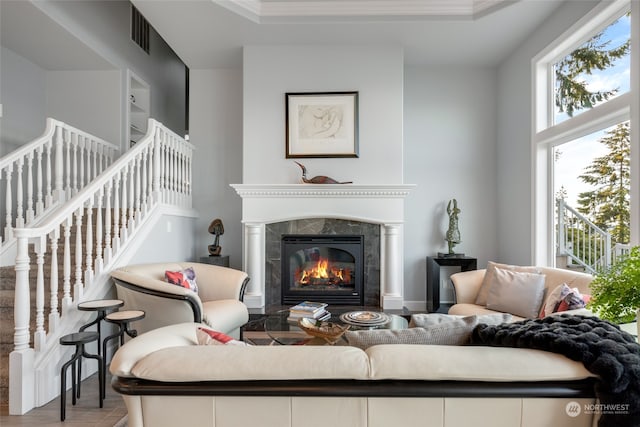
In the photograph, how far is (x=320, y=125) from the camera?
4168 mm

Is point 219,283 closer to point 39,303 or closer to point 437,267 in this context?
point 39,303

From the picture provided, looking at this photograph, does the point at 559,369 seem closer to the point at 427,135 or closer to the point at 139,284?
the point at 139,284

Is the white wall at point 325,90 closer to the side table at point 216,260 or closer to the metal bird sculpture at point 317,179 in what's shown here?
the metal bird sculpture at point 317,179

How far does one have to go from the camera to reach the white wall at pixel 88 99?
460cm

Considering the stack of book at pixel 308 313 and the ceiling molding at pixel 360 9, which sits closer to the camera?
the stack of book at pixel 308 313

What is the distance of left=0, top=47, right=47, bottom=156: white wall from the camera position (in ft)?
13.1

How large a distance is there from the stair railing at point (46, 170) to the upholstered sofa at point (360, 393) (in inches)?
122

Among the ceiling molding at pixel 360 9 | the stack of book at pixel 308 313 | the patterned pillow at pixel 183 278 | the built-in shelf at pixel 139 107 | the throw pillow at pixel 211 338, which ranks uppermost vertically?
the ceiling molding at pixel 360 9

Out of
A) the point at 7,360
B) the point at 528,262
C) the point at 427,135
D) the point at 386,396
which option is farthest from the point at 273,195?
the point at 386,396

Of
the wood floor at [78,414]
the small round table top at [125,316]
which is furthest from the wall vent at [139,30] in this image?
the wood floor at [78,414]

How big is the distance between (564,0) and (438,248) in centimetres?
285

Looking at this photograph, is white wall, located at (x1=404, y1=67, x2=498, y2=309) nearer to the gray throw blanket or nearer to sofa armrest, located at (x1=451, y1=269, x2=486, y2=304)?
sofa armrest, located at (x1=451, y1=269, x2=486, y2=304)

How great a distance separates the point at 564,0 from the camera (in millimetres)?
3221

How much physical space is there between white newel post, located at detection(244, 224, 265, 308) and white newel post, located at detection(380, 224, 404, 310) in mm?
1415
